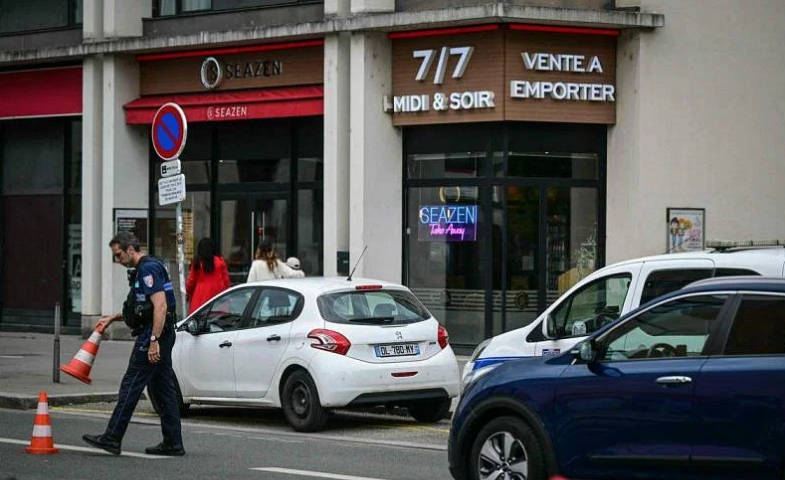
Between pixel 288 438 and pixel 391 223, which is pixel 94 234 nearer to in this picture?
pixel 391 223

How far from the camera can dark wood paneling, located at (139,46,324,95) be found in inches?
945

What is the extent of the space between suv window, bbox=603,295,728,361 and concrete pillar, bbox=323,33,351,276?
45.7 feet

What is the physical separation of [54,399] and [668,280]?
8186 mm

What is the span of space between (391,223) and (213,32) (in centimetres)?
453

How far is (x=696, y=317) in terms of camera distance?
29.5 feet

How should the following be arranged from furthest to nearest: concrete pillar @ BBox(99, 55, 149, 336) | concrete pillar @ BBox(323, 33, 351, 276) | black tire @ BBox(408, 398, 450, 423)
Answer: concrete pillar @ BBox(99, 55, 149, 336)
concrete pillar @ BBox(323, 33, 351, 276)
black tire @ BBox(408, 398, 450, 423)

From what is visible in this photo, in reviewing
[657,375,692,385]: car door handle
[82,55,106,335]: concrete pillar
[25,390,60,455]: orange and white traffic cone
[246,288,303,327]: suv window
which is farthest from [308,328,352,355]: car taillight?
[82,55,106,335]: concrete pillar

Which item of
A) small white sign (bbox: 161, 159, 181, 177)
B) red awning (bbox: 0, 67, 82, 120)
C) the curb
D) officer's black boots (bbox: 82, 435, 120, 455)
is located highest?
red awning (bbox: 0, 67, 82, 120)

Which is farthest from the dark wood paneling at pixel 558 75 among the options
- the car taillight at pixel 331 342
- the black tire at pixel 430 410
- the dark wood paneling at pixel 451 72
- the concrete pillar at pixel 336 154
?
the car taillight at pixel 331 342

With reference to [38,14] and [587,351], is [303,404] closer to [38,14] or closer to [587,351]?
[587,351]

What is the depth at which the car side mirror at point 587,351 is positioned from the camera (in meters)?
9.27

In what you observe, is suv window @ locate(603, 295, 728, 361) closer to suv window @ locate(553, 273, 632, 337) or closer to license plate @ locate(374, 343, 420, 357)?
suv window @ locate(553, 273, 632, 337)

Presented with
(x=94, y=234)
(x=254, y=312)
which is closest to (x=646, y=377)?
(x=254, y=312)

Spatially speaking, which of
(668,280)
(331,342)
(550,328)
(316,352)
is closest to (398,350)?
(331,342)
